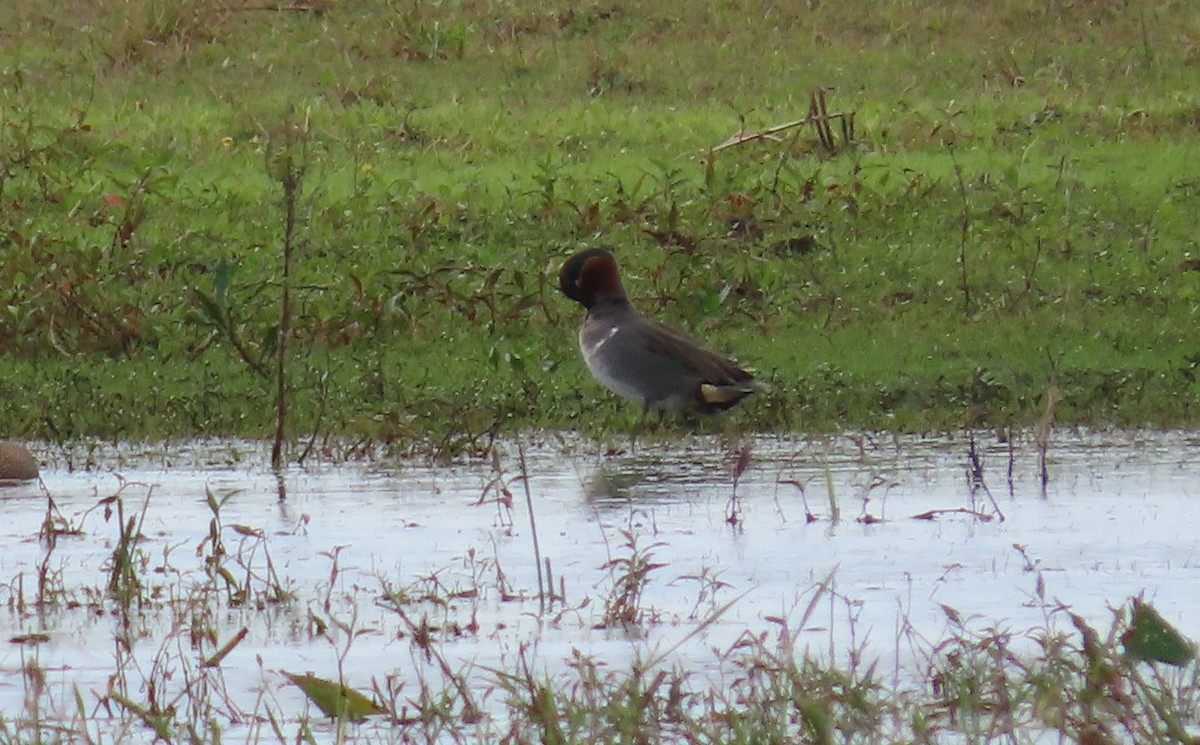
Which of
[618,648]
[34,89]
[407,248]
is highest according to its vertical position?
[34,89]

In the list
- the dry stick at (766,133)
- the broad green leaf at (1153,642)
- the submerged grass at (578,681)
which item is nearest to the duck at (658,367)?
the submerged grass at (578,681)

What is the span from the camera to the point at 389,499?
7.88m

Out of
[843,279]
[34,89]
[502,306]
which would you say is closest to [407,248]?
[502,306]

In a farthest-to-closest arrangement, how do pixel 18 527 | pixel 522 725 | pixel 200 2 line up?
pixel 200 2, pixel 18 527, pixel 522 725

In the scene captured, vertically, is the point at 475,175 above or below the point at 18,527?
above

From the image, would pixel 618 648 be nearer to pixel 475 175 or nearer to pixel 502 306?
pixel 502 306

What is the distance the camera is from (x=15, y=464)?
27.1 ft

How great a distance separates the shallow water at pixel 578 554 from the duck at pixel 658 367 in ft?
0.81

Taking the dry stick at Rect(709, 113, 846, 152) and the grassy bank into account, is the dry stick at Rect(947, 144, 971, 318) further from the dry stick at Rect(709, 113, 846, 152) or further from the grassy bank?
the dry stick at Rect(709, 113, 846, 152)

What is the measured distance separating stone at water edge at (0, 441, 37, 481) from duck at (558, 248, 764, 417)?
91.1 inches

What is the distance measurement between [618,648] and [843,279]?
6.90 m

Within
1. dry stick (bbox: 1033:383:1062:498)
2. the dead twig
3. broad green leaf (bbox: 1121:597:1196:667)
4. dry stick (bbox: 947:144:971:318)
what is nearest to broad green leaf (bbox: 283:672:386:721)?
broad green leaf (bbox: 1121:597:1196:667)

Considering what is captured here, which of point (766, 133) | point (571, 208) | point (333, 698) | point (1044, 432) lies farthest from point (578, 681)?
point (766, 133)

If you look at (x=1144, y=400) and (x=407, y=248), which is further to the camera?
(x=407, y=248)
